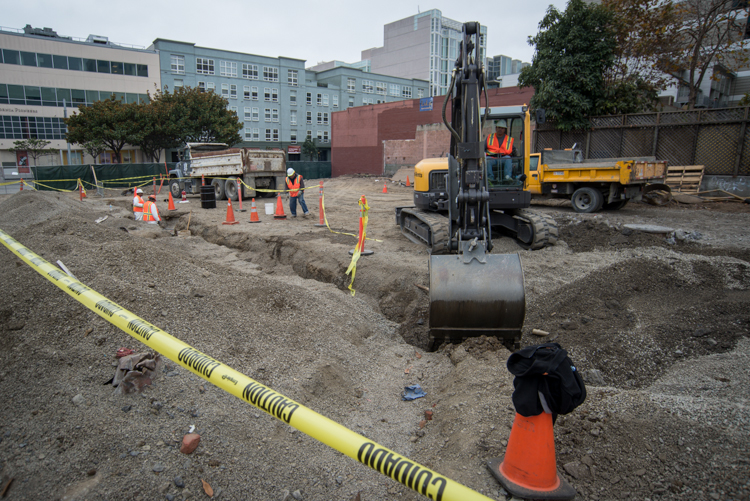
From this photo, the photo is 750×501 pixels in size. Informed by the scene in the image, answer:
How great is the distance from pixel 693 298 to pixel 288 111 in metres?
54.9

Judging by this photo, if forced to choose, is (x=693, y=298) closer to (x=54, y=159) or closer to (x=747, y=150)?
(x=747, y=150)

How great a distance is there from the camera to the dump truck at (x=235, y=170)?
64.9 ft

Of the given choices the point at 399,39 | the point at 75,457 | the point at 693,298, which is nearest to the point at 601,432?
the point at 75,457

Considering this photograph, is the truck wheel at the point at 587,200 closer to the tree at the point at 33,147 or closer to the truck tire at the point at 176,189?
the truck tire at the point at 176,189

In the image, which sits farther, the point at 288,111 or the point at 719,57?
the point at 288,111

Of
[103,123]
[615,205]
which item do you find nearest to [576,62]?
[615,205]

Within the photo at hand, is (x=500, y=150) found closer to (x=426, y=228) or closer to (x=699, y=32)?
(x=426, y=228)

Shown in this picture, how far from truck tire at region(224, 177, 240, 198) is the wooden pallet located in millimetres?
18067

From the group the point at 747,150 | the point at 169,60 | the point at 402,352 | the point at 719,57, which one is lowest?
the point at 402,352

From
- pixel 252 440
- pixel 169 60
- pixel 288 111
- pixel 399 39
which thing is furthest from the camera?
pixel 399 39

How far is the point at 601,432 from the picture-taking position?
2.96 metres

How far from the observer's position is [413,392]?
4410mm

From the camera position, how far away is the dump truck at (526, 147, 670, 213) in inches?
502

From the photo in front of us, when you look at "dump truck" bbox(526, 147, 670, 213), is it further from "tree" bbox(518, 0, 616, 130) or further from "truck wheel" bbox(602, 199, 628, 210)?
"tree" bbox(518, 0, 616, 130)
